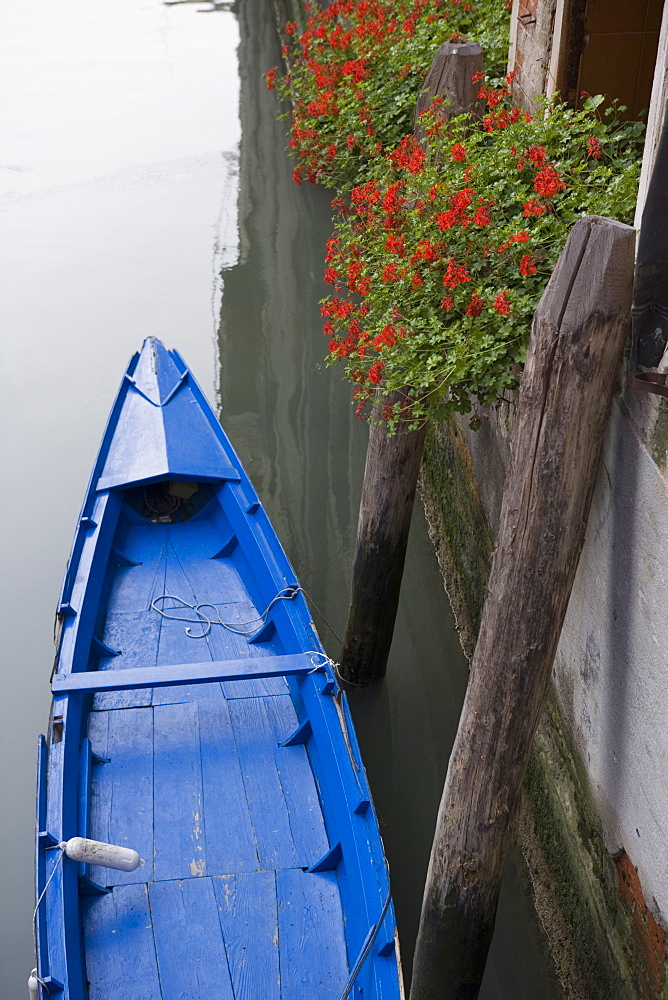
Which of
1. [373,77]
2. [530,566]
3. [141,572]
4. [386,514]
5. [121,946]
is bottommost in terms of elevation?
[121,946]

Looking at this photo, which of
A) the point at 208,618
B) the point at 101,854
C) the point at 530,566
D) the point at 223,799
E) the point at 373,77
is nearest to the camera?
the point at 530,566

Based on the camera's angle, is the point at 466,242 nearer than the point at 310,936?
No

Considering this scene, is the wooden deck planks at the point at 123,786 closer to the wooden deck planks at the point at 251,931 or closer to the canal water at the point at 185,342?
the wooden deck planks at the point at 251,931

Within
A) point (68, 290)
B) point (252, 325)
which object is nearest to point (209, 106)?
point (68, 290)

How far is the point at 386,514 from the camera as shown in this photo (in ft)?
13.3

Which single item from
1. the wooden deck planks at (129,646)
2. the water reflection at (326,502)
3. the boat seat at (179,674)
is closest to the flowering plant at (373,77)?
the water reflection at (326,502)

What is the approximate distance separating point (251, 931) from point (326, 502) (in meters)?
3.26

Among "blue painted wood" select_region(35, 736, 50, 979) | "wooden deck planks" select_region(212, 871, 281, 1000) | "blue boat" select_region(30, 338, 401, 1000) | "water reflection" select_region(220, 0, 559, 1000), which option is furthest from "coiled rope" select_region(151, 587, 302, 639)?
"wooden deck planks" select_region(212, 871, 281, 1000)

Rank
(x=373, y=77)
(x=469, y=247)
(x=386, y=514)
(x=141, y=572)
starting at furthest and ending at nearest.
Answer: (x=373, y=77), (x=141, y=572), (x=386, y=514), (x=469, y=247)

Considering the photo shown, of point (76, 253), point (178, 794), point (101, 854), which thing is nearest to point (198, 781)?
point (178, 794)

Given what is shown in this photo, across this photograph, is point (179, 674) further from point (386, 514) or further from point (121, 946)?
point (386, 514)

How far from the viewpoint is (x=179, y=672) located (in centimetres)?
349

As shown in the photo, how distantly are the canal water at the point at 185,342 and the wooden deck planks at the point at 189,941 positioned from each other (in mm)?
844

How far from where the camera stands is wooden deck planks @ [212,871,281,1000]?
2816 mm
